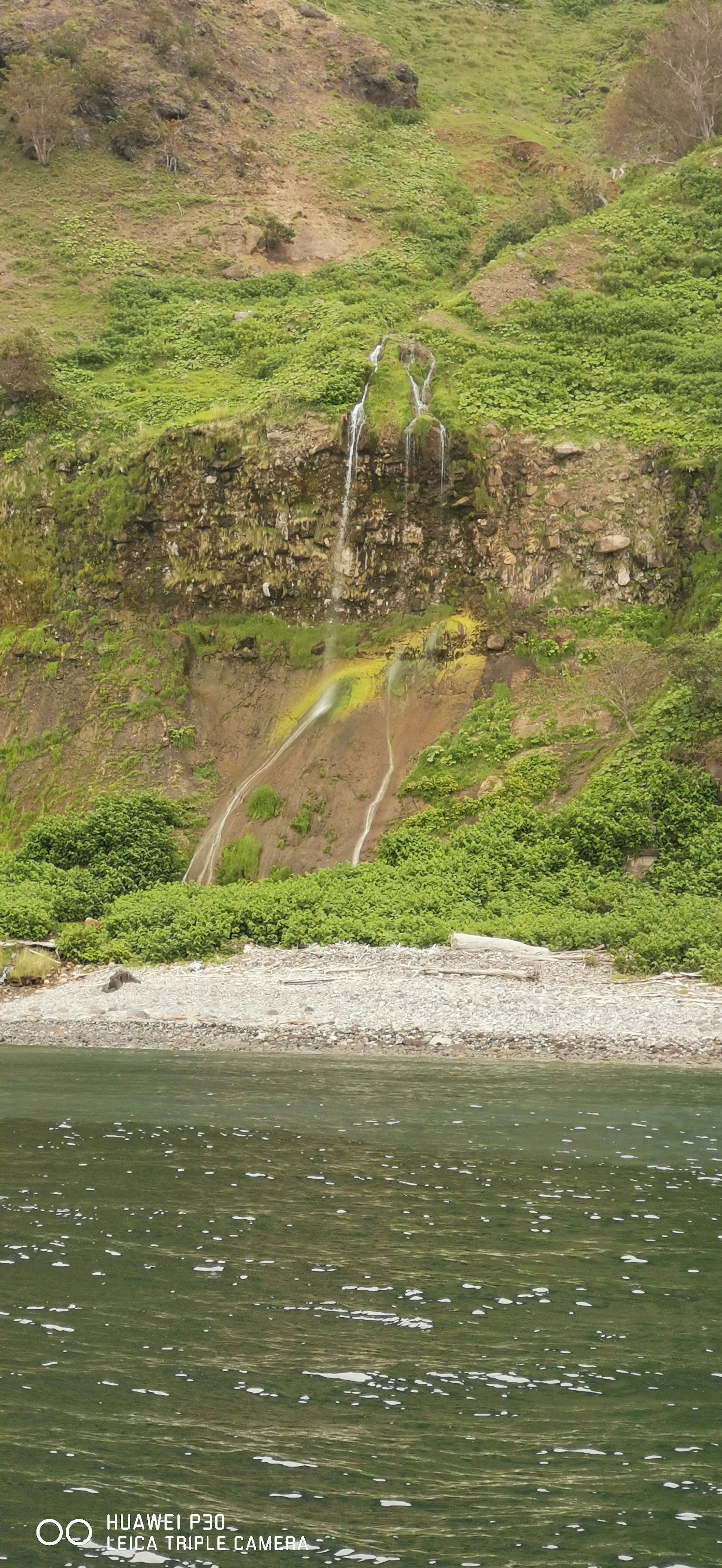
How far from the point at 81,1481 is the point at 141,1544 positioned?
655 mm

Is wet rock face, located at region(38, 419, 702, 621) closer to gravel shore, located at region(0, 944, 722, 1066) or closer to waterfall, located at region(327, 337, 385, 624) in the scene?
waterfall, located at region(327, 337, 385, 624)

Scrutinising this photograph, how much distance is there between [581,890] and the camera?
26500mm

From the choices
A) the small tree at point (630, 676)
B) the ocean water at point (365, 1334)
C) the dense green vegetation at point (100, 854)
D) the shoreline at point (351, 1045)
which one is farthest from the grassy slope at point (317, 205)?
the ocean water at point (365, 1334)

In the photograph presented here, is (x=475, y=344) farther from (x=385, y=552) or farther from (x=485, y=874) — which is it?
(x=485, y=874)

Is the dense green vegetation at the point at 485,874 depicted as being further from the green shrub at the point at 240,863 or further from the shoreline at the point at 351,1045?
the shoreline at the point at 351,1045

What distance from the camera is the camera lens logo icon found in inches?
257

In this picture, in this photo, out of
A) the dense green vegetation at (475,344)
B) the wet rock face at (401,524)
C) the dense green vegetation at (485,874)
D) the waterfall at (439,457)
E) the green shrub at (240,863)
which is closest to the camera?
the dense green vegetation at (485,874)

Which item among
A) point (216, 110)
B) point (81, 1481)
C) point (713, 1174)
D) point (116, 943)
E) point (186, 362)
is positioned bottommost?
point (116, 943)

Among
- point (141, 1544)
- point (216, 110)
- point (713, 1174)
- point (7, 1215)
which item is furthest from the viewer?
point (216, 110)

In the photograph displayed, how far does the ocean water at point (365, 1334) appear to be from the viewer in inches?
265

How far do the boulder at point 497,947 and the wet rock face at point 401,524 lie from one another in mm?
12814

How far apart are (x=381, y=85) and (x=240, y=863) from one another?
5275 cm

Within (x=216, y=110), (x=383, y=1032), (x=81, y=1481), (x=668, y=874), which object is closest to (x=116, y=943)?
(x=383, y=1032)

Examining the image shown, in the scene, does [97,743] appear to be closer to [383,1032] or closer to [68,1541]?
[383,1032]
